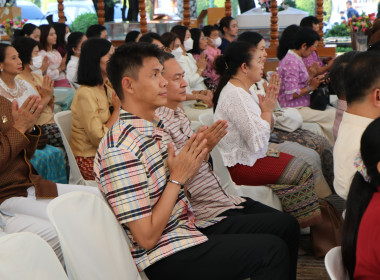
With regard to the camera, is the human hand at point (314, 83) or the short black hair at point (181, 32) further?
the short black hair at point (181, 32)

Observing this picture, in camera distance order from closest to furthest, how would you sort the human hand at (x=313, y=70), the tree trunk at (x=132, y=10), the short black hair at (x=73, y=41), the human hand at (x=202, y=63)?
the human hand at (x=313, y=70) → the human hand at (x=202, y=63) → the short black hair at (x=73, y=41) → the tree trunk at (x=132, y=10)

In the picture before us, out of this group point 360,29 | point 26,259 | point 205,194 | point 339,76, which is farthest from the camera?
point 360,29

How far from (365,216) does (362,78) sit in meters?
0.71

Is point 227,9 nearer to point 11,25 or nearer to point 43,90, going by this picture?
point 11,25

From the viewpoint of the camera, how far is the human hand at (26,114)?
7.12 ft

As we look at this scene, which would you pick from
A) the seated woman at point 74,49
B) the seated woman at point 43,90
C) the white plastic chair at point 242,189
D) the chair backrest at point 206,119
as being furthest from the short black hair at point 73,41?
the white plastic chair at point 242,189

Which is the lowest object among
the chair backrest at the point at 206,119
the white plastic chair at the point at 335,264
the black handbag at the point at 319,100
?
the black handbag at the point at 319,100

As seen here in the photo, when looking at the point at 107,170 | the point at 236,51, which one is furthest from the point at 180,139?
the point at 236,51

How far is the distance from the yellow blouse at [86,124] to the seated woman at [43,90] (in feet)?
1.47

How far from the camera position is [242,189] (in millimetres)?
2684

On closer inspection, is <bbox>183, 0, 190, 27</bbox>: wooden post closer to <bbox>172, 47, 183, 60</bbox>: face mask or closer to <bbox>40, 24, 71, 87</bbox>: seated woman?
<bbox>40, 24, 71, 87</bbox>: seated woman

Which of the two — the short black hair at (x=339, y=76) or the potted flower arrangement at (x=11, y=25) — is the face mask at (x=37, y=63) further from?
the short black hair at (x=339, y=76)

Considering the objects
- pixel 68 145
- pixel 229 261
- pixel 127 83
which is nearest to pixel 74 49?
pixel 68 145

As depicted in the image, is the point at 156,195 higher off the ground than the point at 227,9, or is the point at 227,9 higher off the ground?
the point at 227,9
